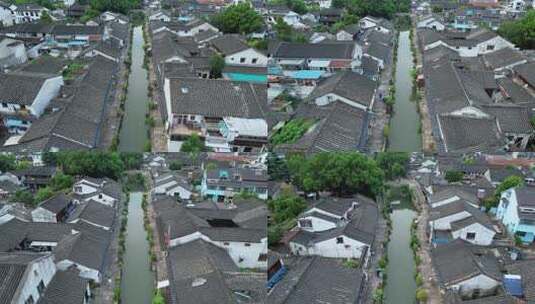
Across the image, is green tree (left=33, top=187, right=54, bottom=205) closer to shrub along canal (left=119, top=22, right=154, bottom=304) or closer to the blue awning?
shrub along canal (left=119, top=22, right=154, bottom=304)

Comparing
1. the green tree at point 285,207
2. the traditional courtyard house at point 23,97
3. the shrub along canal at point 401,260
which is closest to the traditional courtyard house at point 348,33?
the shrub along canal at point 401,260

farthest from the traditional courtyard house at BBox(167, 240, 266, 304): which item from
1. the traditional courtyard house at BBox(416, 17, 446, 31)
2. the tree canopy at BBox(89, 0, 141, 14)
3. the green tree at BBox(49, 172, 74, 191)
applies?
the tree canopy at BBox(89, 0, 141, 14)

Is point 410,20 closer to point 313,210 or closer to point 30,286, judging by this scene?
point 313,210

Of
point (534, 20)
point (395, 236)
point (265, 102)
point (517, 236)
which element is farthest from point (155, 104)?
point (534, 20)

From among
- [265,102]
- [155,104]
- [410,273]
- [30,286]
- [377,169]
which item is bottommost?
[410,273]

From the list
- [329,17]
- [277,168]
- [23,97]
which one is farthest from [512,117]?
[329,17]

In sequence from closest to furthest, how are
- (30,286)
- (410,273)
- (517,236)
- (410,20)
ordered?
(30,286), (410,273), (517,236), (410,20)
